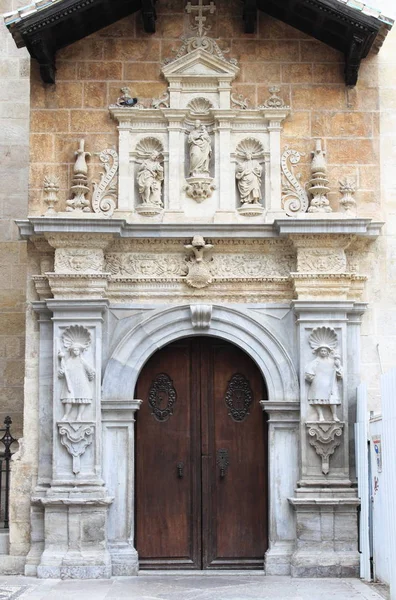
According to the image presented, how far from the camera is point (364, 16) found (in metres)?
11.3

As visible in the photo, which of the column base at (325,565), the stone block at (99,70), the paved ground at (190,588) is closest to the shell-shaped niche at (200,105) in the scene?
the stone block at (99,70)

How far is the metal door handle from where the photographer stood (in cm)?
1185

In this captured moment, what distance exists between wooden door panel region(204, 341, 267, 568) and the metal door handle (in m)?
0.03

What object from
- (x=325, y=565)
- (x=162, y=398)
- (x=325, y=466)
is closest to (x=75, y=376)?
(x=162, y=398)

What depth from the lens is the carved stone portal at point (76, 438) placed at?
449 inches

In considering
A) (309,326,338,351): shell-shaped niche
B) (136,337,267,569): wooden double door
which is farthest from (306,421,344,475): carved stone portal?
(309,326,338,351): shell-shaped niche

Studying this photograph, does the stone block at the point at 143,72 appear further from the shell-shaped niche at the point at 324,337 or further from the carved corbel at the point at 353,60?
the shell-shaped niche at the point at 324,337

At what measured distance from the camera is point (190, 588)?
34.9 ft

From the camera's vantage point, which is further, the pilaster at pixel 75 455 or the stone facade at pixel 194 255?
the stone facade at pixel 194 255

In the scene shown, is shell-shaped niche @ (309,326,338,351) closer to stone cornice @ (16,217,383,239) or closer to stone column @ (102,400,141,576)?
stone cornice @ (16,217,383,239)

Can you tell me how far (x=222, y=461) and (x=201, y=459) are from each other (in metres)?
0.25

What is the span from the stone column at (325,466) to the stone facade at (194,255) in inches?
0.9

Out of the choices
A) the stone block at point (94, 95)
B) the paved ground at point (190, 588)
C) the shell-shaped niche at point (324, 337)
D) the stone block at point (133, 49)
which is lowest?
the paved ground at point (190, 588)

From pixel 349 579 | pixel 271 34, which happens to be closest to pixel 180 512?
pixel 349 579
